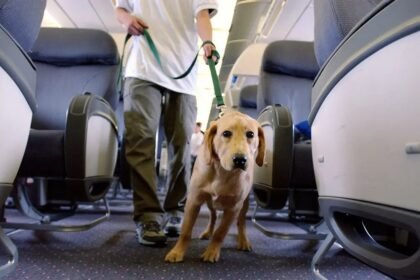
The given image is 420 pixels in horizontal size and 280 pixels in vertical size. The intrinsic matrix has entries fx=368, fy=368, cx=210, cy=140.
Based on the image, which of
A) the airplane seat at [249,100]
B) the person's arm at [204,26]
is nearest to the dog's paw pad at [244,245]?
the person's arm at [204,26]

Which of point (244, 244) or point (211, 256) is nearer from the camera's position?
point (211, 256)

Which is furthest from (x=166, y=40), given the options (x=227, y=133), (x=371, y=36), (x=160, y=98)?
(x=371, y=36)

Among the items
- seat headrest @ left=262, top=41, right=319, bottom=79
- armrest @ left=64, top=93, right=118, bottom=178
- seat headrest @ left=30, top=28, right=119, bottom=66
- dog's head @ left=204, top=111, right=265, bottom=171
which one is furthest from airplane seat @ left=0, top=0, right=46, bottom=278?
seat headrest @ left=262, top=41, right=319, bottom=79

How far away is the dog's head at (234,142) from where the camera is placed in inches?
52.1

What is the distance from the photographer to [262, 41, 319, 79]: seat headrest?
2600 millimetres

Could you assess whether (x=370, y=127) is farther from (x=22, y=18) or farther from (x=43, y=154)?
(x=43, y=154)

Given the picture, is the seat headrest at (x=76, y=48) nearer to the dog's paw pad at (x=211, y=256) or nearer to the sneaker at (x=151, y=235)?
the sneaker at (x=151, y=235)

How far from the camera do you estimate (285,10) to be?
5820 mm

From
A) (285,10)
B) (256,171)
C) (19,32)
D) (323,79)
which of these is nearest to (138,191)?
(256,171)

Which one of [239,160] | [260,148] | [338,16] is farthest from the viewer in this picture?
[260,148]

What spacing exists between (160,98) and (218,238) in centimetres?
80

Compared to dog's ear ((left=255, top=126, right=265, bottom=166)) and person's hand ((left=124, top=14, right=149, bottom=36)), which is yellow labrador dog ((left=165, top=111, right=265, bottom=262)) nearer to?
dog's ear ((left=255, top=126, right=265, bottom=166))

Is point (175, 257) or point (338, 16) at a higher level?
point (338, 16)

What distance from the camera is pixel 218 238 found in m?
1.58
